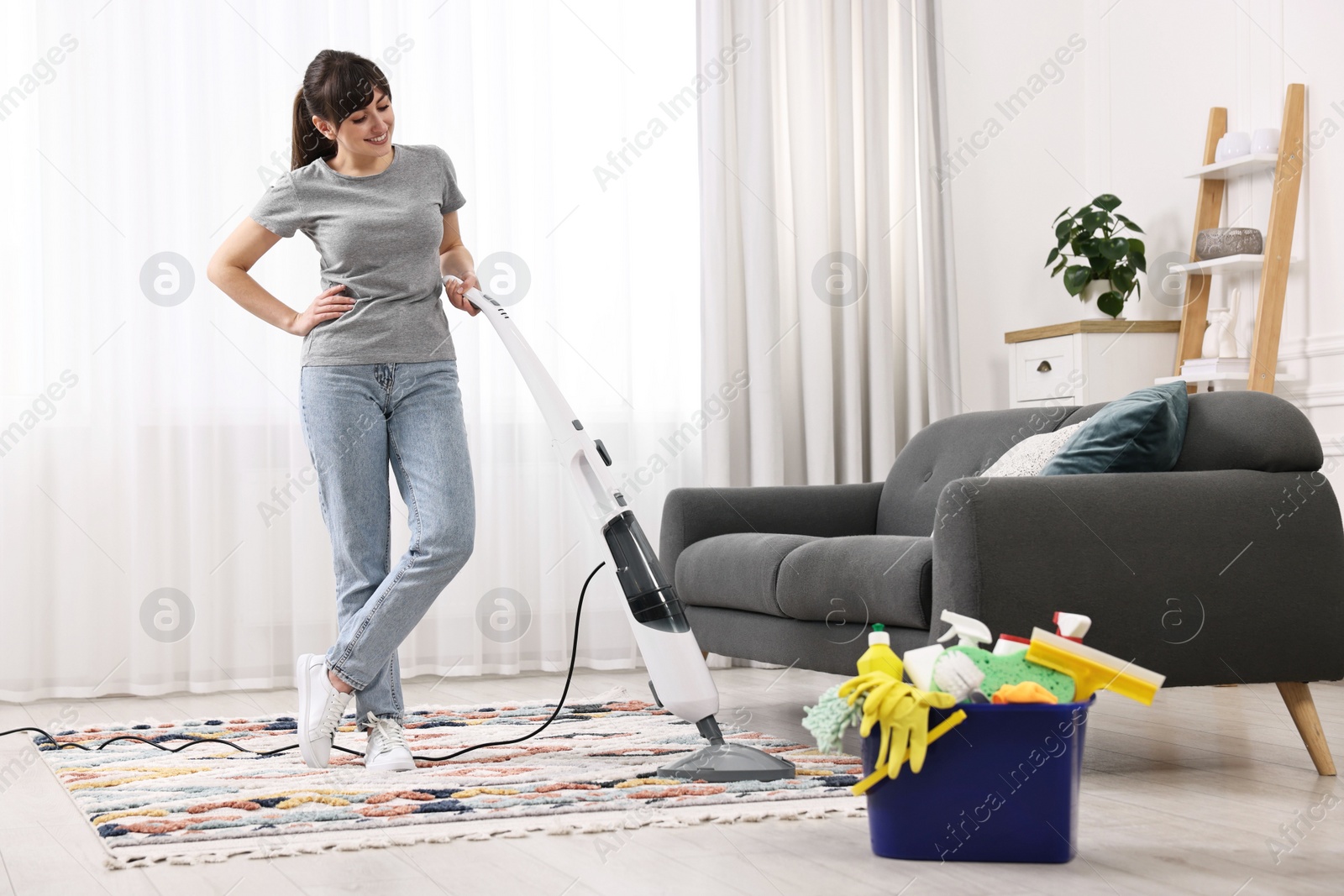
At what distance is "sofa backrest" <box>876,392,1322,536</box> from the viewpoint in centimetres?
209

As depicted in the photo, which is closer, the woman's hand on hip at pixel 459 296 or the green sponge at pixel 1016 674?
the green sponge at pixel 1016 674

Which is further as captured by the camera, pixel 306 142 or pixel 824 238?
pixel 824 238

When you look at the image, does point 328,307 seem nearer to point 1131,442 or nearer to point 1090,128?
point 1131,442

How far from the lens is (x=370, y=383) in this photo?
6.84ft

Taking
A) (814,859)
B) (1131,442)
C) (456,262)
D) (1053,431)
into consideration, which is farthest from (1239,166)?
(814,859)

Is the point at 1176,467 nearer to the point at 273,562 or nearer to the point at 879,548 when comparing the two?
the point at 879,548

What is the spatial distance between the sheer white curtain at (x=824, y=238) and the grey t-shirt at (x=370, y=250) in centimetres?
169

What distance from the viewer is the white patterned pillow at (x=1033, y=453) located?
7.64 feet

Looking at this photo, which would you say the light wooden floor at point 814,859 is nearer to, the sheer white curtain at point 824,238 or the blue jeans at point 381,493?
the blue jeans at point 381,493

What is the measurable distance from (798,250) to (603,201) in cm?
61

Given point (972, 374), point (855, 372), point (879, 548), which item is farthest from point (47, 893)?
point (972, 374)

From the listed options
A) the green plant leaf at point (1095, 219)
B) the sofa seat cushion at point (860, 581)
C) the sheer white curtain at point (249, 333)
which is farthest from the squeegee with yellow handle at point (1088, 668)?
the green plant leaf at point (1095, 219)

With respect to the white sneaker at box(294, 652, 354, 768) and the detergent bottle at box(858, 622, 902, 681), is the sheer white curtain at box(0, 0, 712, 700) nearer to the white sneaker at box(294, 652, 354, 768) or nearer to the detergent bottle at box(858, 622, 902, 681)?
the white sneaker at box(294, 652, 354, 768)

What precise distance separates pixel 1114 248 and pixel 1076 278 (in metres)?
0.13
